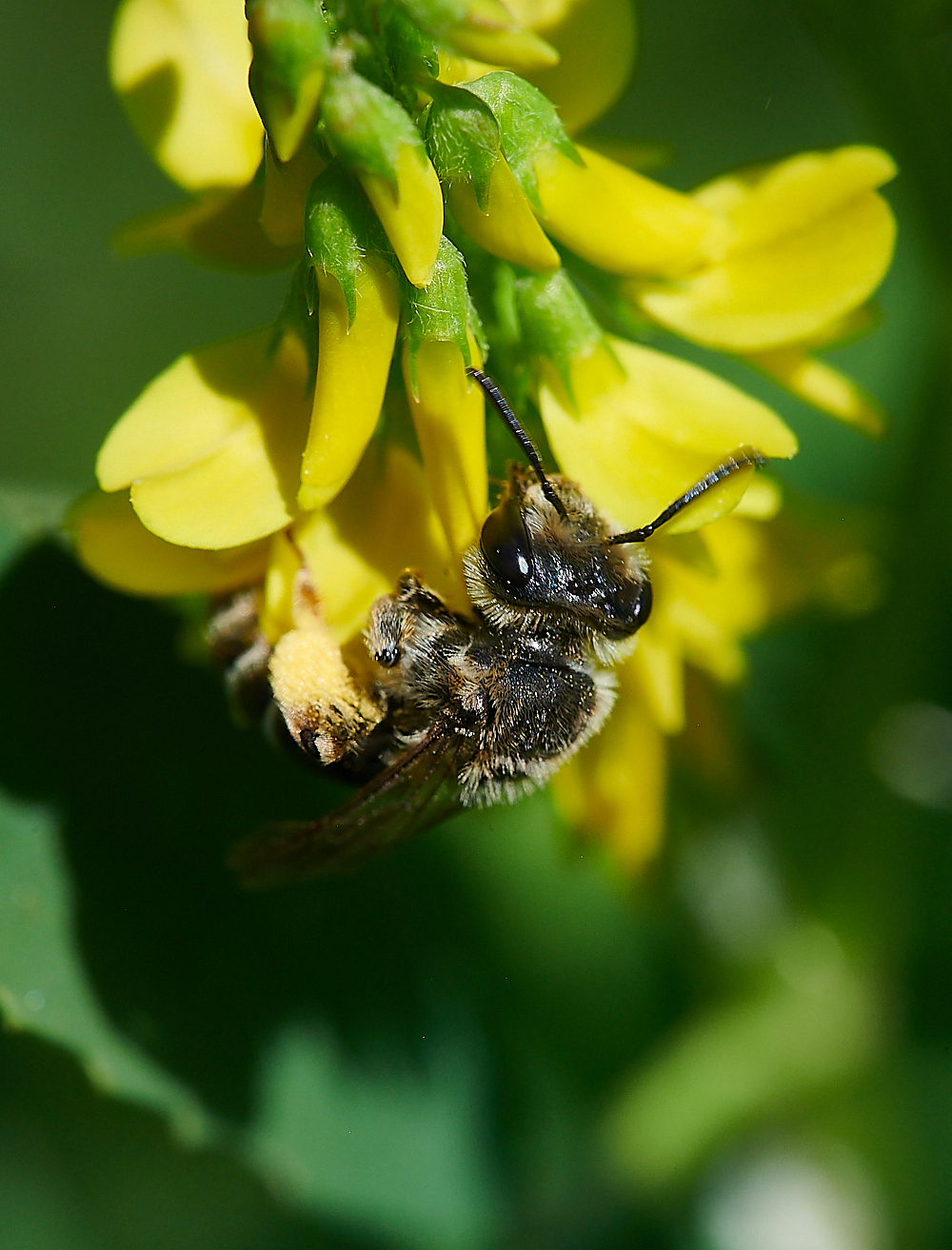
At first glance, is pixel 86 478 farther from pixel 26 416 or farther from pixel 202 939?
pixel 202 939

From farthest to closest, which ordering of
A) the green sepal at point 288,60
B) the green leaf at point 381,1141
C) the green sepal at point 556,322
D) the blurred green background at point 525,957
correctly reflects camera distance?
1. the green leaf at point 381,1141
2. the blurred green background at point 525,957
3. the green sepal at point 556,322
4. the green sepal at point 288,60

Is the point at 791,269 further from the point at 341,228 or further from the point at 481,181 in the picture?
the point at 341,228

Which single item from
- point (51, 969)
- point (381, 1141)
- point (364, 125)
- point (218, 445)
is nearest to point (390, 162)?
point (364, 125)

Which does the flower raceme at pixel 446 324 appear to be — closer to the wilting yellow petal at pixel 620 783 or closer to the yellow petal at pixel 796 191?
the yellow petal at pixel 796 191

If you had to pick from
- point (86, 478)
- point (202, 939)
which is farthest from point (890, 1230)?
point (86, 478)

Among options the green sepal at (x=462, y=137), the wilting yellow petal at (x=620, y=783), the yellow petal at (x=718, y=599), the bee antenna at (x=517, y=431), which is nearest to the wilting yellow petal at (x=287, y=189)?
the green sepal at (x=462, y=137)
